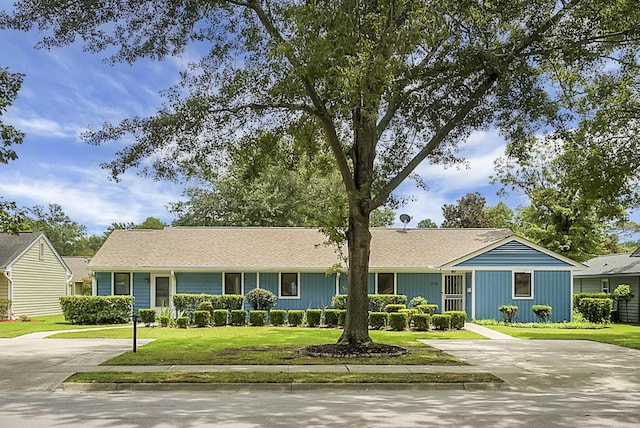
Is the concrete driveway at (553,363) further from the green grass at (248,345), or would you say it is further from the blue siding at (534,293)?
the blue siding at (534,293)

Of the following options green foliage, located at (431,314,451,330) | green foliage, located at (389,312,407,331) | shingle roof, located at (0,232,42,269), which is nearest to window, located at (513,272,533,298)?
green foliage, located at (431,314,451,330)

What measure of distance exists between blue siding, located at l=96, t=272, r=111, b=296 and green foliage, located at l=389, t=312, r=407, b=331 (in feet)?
42.9

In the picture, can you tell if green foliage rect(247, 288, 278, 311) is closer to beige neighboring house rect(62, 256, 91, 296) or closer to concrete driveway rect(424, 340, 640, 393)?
concrete driveway rect(424, 340, 640, 393)

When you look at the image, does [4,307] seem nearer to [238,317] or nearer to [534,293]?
[238,317]

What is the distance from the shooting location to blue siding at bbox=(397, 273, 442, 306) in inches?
1120

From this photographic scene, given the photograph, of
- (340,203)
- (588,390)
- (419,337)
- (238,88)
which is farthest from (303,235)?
(588,390)

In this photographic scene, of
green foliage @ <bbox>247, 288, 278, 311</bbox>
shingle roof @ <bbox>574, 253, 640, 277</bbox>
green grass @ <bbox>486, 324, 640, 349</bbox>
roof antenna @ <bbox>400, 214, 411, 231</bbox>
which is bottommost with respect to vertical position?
green grass @ <bbox>486, 324, 640, 349</bbox>

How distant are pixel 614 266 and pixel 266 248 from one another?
60.3ft

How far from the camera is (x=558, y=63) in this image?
55.2 ft

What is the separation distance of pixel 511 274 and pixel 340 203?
13.5 metres

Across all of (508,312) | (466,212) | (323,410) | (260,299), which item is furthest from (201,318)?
(466,212)

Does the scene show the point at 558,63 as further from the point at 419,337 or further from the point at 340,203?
the point at 419,337

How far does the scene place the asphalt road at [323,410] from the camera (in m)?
7.86

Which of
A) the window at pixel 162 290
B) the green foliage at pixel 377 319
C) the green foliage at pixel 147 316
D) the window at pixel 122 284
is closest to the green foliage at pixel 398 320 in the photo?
the green foliage at pixel 377 319
